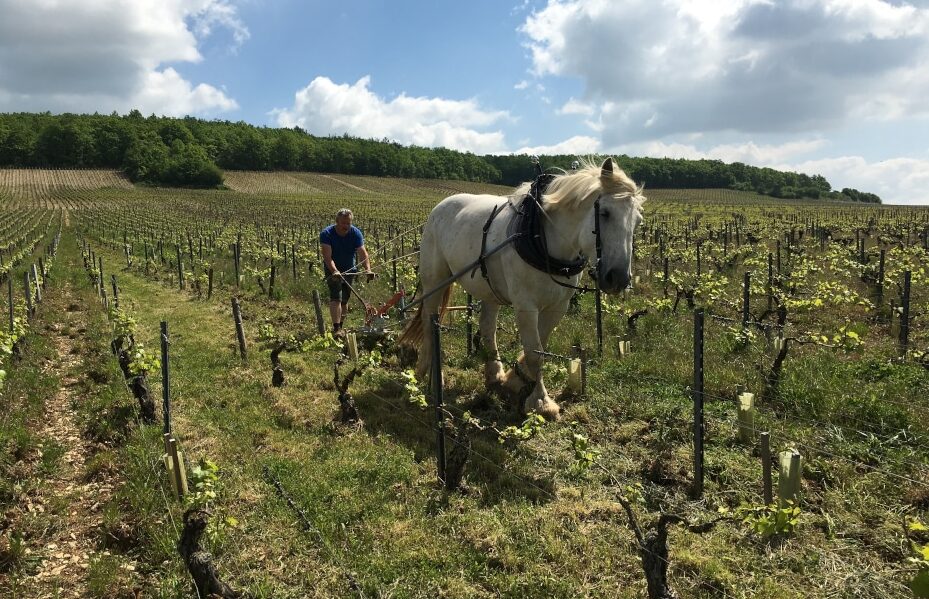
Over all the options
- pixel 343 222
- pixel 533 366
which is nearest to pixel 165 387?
pixel 533 366

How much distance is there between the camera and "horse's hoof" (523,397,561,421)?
16.4ft

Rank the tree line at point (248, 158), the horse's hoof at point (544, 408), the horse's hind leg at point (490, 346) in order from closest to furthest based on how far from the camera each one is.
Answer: the horse's hoof at point (544, 408) → the horse's hind leg at point (490, 346) → the tree line at point (248, 158)

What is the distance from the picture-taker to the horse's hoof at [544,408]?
498 cm

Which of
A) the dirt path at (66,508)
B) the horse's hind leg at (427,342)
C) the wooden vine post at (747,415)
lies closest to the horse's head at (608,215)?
the wooden vine post at (747,415)

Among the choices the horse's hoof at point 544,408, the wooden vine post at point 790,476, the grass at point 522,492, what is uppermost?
the wooden vine post at point 790,476

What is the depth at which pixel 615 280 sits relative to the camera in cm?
378

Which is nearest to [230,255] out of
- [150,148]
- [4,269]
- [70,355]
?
[4,269]

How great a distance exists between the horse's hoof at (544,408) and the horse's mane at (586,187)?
183cm

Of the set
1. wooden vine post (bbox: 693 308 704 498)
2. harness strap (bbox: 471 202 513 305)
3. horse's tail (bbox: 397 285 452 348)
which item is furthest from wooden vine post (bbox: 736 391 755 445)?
horse's tail (bbox: 397 285 452 348)

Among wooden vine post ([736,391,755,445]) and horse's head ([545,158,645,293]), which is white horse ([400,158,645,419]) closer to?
horse's head ([545,158,645,293])

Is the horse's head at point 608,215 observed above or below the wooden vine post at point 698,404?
above

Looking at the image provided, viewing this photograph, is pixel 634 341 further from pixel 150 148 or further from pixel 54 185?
pixel 150 148

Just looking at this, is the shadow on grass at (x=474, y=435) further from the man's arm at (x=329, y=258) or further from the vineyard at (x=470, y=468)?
the man's arm at (x=329, y=258)

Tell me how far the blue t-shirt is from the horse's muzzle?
491 cm
